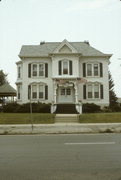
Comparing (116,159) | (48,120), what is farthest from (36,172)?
(48,120)

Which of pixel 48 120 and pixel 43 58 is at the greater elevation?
pixel 43 58

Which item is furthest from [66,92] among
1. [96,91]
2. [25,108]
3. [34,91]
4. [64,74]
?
[25,108]

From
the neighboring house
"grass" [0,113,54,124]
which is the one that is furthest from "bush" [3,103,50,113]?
"grass" [0,113,54,124]

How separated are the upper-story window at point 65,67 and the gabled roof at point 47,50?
178cm

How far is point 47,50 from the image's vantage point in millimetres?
38281

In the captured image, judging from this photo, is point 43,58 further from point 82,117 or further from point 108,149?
point 108,149

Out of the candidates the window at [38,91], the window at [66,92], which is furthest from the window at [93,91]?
the window at [38,91]

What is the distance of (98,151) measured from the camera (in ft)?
32.5

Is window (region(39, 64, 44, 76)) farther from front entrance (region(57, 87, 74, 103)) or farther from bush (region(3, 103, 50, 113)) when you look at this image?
bush (region(3, 103, 50, 113))

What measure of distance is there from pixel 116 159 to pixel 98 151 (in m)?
1.47

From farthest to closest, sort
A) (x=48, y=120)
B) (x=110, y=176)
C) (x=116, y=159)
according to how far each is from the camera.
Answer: (x=48, y=120) < (x=116, y=159) < (x=110, y=176)

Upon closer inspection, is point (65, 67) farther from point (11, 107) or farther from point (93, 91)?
point (11, 107)

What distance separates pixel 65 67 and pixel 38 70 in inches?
133

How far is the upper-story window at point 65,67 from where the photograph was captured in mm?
36031
